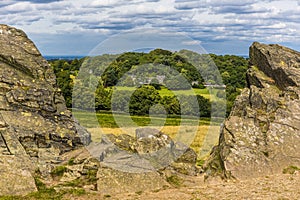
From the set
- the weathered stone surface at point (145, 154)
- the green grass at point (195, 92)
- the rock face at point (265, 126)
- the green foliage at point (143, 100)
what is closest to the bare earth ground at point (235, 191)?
the rock face at point (265, 126)

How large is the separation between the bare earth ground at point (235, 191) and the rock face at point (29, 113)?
4.99m

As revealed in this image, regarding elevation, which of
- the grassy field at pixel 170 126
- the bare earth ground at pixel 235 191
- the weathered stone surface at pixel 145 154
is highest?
the weathered stone surface at pixel 145 154

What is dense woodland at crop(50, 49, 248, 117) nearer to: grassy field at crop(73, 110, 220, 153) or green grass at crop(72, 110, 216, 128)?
green grass at crop(72, 110, 216, 128)

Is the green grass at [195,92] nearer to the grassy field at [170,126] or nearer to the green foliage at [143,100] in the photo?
the green foliage at [143,100]

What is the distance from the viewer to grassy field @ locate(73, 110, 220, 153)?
38312 millimetres

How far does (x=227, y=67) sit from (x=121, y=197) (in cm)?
6654

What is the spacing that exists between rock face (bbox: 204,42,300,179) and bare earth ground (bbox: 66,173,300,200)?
837 mm

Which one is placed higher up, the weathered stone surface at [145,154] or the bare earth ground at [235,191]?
the weathered stone surface at [145,154]

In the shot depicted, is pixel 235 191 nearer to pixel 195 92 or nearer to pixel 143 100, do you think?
pixel 143 100

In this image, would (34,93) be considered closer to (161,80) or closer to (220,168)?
(220,168)

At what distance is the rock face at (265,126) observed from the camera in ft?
67.4

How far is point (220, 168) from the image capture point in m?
21.1

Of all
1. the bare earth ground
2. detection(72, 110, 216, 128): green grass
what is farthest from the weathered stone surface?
detection(72, 110, 216, 128): green grass

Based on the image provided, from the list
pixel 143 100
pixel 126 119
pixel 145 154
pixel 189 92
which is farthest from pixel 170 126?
pixel 145 154
